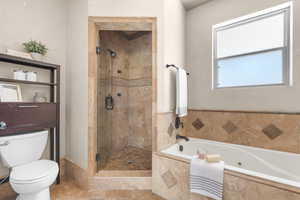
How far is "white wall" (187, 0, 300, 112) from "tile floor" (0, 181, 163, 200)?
1.55 meters

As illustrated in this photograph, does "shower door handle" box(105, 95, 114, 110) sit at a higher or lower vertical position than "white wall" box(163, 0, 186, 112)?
lower

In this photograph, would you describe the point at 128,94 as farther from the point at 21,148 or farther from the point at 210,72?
the point at 21,148

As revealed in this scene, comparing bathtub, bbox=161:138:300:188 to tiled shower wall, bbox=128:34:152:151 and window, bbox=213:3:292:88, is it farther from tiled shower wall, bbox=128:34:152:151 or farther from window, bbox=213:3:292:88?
tiled shower wall, bbox=128:34:152:151

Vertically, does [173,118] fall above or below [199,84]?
below

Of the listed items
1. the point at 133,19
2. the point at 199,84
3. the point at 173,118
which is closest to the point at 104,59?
the point at 133,19

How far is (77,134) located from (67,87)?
0.72 m

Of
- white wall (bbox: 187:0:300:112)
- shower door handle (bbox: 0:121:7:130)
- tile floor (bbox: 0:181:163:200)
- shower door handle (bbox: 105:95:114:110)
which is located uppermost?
white wall (bbox: 187:0:300:112)

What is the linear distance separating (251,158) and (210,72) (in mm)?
1340

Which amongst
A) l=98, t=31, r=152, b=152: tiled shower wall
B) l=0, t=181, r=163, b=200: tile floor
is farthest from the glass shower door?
l=0, t=181, r=163, b=200: tile floor

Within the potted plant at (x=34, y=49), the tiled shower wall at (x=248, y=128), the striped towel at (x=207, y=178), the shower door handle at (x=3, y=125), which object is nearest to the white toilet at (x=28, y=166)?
the shower door handle at (x=3, y=125)

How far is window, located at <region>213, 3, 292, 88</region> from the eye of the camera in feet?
5.93

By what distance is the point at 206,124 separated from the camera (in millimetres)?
2309

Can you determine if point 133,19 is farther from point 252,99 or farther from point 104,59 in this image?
point 252,99

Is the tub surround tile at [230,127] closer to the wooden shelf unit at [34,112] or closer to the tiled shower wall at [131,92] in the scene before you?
the tiled shower wall at [131,92]
